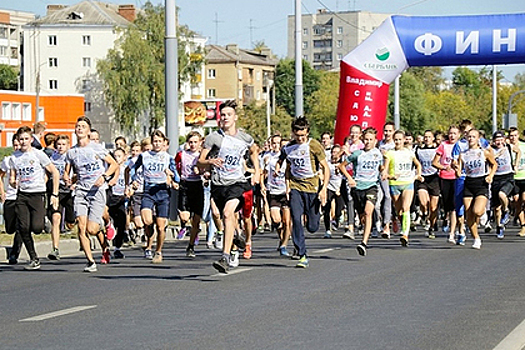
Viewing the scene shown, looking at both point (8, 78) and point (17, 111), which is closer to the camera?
point (17, 111)

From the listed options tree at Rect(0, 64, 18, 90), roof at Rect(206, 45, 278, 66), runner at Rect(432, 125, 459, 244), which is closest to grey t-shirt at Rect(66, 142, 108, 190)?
runner at Rect(432, 125, 459, 244)

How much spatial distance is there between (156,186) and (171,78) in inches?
364

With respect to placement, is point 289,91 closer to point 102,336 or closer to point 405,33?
point 405,33

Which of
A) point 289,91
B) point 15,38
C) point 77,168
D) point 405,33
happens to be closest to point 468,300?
point 77,168

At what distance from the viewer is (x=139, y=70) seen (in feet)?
318

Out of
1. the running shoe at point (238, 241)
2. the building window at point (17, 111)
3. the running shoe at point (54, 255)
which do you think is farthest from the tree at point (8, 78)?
the running shoe at point (238, 241)

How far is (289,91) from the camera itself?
5561 inches

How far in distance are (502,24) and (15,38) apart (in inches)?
5717

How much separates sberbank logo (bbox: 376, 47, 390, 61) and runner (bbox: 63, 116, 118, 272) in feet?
44.5

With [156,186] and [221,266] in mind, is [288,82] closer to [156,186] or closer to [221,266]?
[156,186]

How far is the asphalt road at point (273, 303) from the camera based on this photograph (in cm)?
877

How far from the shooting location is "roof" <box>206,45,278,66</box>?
448 ft

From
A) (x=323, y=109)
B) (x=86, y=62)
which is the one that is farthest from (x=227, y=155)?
(x=86, y=62)

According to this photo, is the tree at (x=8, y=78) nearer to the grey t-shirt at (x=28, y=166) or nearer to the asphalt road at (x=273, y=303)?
the asphalt road at (x=273, y=303)
